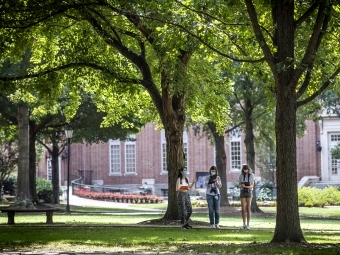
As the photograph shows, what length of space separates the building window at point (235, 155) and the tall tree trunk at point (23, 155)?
32253 millimetres

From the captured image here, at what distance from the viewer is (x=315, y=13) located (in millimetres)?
18891

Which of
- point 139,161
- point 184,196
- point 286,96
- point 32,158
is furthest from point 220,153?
point 139,161

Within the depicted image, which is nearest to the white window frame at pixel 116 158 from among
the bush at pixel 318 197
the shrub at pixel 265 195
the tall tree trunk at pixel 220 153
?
the shrub at pixel 265 195

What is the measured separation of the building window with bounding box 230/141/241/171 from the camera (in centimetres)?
6359

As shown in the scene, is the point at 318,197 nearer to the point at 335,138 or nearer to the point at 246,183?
the point at 335,138

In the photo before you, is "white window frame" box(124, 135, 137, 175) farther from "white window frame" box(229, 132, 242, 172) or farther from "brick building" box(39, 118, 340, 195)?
"white window frame" box(229, 132, 242, 172)

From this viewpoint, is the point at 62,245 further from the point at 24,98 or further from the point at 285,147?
the point at 24,98

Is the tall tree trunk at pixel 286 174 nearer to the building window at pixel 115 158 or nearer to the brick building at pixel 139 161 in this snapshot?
the brick building at pixel 139 161

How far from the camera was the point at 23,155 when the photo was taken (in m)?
32.4

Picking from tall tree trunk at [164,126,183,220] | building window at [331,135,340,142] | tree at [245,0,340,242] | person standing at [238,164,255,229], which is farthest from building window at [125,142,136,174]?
tree at [245,0,340,242]

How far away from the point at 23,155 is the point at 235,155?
33.3m

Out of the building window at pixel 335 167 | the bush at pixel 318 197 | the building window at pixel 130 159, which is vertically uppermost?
the building window at pixel 130 159

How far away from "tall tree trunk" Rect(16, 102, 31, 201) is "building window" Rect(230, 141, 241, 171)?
32.3 metres

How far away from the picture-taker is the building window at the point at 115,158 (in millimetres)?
67062
